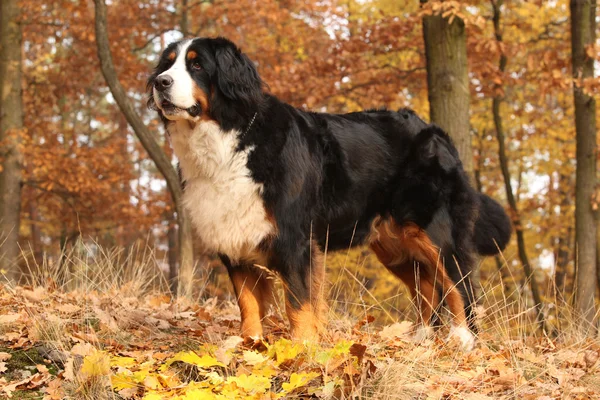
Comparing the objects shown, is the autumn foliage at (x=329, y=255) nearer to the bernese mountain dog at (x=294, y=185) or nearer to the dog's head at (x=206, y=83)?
the bernese mountain dog at (x=294, y=185)

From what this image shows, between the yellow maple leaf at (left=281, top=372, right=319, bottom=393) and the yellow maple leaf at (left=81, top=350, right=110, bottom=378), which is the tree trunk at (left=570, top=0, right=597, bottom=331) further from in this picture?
the yellow maple leaf at (left=81, top=350, right=110, bottom=378)

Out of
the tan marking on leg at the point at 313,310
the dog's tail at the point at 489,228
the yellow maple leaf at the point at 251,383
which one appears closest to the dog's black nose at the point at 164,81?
the tan marking on leg at the point at 313,310

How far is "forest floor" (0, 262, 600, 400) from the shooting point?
2.88 m

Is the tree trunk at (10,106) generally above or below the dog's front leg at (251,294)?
above

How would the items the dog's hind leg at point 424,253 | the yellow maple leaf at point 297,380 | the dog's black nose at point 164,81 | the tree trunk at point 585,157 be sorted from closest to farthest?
the yellow maple leaf at point 297,380 < the dog's black nose at point 164,81 < the dog's hind leg at point 424,253 < the tree trunk at point 585,157

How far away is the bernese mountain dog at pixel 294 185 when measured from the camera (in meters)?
3.79

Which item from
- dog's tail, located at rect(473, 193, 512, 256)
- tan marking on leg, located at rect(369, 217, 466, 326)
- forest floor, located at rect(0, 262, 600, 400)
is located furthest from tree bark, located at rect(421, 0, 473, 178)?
forest floor, located at rect(0, 262, 600, 400)

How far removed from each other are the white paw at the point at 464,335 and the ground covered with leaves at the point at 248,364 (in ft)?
0.43

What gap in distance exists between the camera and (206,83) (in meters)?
3.81

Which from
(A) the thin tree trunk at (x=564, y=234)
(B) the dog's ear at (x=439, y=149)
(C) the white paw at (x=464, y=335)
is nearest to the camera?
(C) the white paw at (x=464, y=335)

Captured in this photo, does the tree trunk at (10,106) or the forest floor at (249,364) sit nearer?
the forest floor at (249,364)

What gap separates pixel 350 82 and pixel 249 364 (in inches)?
369

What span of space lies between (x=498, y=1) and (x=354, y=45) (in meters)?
2.49

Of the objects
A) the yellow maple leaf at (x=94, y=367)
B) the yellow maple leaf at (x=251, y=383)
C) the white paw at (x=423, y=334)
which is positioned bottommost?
the white paw at (x=423, y=334)
